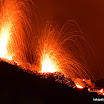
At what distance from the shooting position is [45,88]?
14.3 meters

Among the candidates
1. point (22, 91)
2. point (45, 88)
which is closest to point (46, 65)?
point (45, 88)

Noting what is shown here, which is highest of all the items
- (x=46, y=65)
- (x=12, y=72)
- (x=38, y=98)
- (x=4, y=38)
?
(x=4, y=38)

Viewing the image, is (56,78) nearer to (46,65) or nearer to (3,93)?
(46,65)

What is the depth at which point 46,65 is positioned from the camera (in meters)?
20.7

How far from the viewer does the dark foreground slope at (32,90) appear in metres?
12.7

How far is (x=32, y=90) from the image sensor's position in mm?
13609

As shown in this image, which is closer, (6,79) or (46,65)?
(6,79)

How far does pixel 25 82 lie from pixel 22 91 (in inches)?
38.9

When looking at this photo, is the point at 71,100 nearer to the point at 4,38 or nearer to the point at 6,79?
the point at 6,79

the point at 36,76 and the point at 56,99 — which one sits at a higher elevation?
the point at 36,76

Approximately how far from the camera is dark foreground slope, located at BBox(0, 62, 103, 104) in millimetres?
12659

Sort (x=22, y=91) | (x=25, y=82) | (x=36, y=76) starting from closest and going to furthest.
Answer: (x=22, y=91)
(x=25, y=82)
(x=36, y=76)

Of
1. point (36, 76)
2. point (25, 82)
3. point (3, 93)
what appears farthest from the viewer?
point (36, 76)

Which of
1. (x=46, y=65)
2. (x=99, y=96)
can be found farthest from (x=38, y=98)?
(x=46, y=65)
